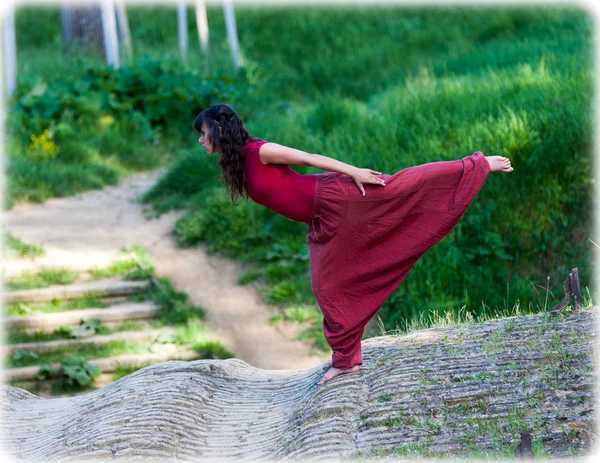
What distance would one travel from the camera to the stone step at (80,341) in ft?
26.0

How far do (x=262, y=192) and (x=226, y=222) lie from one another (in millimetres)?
5180

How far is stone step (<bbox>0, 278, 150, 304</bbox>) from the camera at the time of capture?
8453 millimetres

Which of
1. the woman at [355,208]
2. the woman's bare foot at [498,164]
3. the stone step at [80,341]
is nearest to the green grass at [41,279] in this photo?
the stone step at [80,341]

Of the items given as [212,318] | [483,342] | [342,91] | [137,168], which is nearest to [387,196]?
[483,342]

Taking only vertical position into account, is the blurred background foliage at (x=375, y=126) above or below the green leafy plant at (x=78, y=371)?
above

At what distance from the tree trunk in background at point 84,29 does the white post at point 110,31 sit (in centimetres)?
111

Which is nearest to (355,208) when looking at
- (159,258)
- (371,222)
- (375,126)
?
(371,222)

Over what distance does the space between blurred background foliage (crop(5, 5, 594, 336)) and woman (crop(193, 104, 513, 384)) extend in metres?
2.71

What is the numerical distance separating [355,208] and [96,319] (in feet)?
15.3

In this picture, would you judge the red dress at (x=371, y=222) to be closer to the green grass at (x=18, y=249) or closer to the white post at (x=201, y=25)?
the green grass at (x=18, y=249)

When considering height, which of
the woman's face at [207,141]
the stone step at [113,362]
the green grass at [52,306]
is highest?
the woman's face at [207,141]

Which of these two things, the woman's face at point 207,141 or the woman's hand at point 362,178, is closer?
the woman's hand at point 362,178

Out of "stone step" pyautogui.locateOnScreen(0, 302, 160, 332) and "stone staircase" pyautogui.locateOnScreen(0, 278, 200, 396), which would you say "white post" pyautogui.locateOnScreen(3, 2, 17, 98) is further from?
"stone step" pyautogui.locateOnScreen(0, 302, 160, 332)

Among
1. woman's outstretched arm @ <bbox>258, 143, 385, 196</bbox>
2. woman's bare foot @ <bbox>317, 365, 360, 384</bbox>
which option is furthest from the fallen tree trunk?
woman's outstretched arm @ <bbox>258, 143, 385, 196</bbox>
